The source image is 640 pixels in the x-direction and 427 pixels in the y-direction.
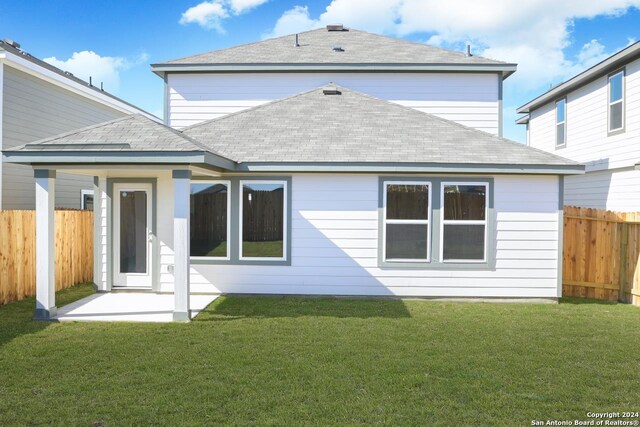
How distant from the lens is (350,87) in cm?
1202

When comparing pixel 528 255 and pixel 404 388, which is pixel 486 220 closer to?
pixel 528 255

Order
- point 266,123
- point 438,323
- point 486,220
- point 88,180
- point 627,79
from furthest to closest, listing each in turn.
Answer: point 88,180
point 627,79
point 266,123
point 486,220
point 438,323

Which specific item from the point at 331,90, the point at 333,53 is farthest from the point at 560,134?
the point at 331,90

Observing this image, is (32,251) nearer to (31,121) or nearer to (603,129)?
(31,121)

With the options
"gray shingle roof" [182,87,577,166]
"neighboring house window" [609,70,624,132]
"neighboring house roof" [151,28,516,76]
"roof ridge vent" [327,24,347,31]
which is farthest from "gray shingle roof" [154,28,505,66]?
"neighboring house window" [609,70,624,132]

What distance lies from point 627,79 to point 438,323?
30.0ft

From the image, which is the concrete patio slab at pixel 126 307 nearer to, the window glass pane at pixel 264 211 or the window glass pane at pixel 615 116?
the window glass pane at pixel 264 211

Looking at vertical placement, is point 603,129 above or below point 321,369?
above

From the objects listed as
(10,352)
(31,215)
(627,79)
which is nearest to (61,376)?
(10,352)

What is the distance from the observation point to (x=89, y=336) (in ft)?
20.7

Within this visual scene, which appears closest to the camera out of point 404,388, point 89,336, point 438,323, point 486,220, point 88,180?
Result: point 404,388

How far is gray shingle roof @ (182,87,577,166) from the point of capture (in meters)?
8.64

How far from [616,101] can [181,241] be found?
11.8 meters

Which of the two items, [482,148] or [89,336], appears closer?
[89,336]
